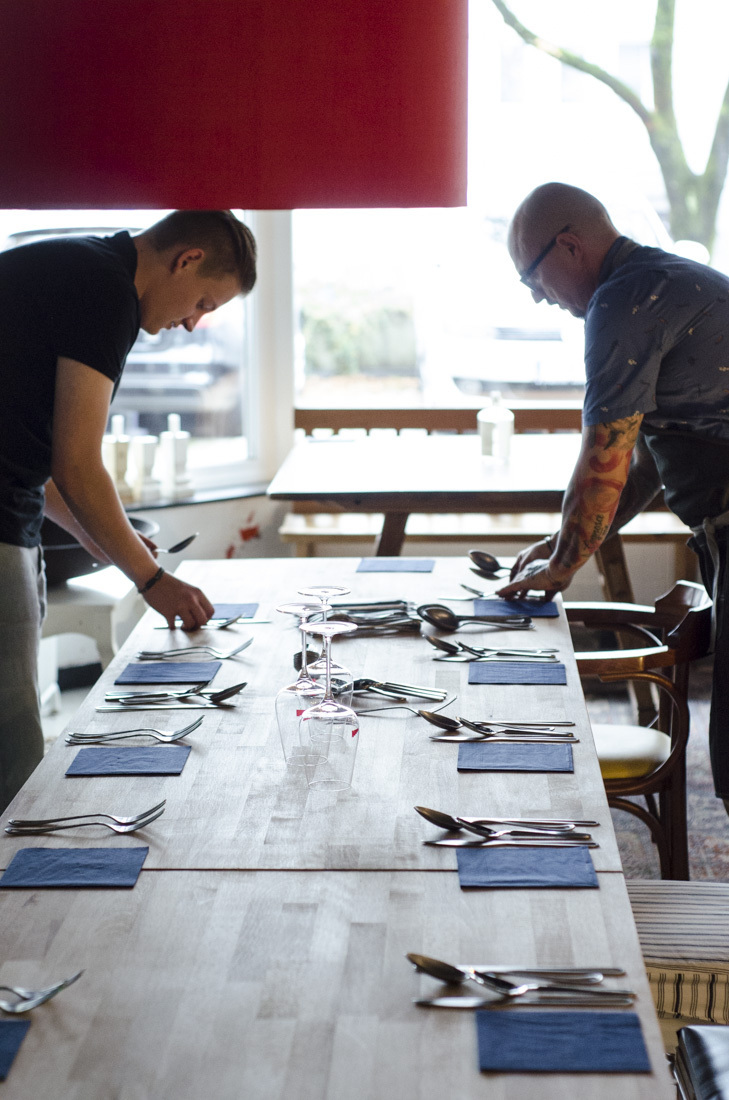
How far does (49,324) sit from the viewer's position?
202 centimetres

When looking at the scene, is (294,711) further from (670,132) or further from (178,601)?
(670,132)

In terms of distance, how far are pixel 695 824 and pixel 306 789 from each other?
2.15 m

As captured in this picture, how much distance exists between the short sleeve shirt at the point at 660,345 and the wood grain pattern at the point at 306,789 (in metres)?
0.51

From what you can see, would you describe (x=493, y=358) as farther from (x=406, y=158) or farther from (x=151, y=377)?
(x=406, y=158)

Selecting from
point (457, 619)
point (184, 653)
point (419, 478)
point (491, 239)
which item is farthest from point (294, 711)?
point (491, 239)

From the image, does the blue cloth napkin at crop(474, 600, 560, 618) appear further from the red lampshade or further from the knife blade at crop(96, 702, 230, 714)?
the red lampshade

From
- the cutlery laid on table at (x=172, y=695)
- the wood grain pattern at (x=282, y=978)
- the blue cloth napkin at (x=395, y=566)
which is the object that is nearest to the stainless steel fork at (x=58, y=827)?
the wood grain pattern at (x=282, y=978)

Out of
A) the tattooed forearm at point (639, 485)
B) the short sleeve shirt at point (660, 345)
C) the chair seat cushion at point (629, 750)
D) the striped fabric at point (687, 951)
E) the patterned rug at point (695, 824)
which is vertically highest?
the short sleeve shirt at point (660, 345)

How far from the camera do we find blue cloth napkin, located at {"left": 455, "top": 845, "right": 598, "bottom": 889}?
51.6 inches

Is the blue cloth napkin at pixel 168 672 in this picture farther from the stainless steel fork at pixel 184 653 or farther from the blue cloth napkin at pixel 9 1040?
the blue cloth napkin at pixel 9 1040

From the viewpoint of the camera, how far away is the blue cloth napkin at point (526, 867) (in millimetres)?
1310

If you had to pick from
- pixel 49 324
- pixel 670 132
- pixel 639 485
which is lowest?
pixel 639 485

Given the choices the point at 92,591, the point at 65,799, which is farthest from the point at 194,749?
the point at 92,591

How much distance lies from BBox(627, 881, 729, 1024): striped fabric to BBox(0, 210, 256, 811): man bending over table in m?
1.04
